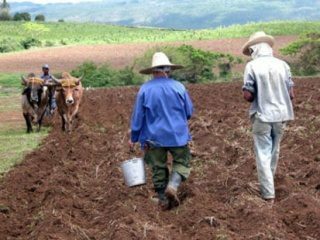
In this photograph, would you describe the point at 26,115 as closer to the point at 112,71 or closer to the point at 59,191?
the point at 59,191

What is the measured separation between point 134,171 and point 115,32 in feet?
232

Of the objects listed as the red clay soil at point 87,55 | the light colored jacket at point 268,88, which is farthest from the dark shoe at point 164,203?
the red clay soil at point 87,55

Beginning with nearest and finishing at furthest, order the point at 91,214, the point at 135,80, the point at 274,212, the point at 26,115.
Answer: the point at 274,212 < the point at 91,214 < the point at 26,115 < the point at 135,80

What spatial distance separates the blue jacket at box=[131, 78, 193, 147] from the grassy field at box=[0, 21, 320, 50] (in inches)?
1619

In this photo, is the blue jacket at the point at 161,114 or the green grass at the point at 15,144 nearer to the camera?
the blue jacket at the point at 161,114

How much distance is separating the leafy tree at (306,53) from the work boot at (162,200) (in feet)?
82.4

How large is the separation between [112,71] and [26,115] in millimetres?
16267

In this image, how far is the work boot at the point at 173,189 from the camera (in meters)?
8.54

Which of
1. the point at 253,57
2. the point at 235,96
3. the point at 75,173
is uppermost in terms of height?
the point at 253,57

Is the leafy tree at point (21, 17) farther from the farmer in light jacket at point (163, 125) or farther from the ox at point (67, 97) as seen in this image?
the farmer in light jacket at point (163, 125)

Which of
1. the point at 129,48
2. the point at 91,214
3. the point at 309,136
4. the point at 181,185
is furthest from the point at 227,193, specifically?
the point at 129,48

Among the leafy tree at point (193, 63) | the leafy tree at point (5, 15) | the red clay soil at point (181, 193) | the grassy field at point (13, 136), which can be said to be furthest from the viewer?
the leafy tree at point (5, 15)

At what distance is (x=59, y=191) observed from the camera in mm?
9773

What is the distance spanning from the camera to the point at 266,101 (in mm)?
8594
